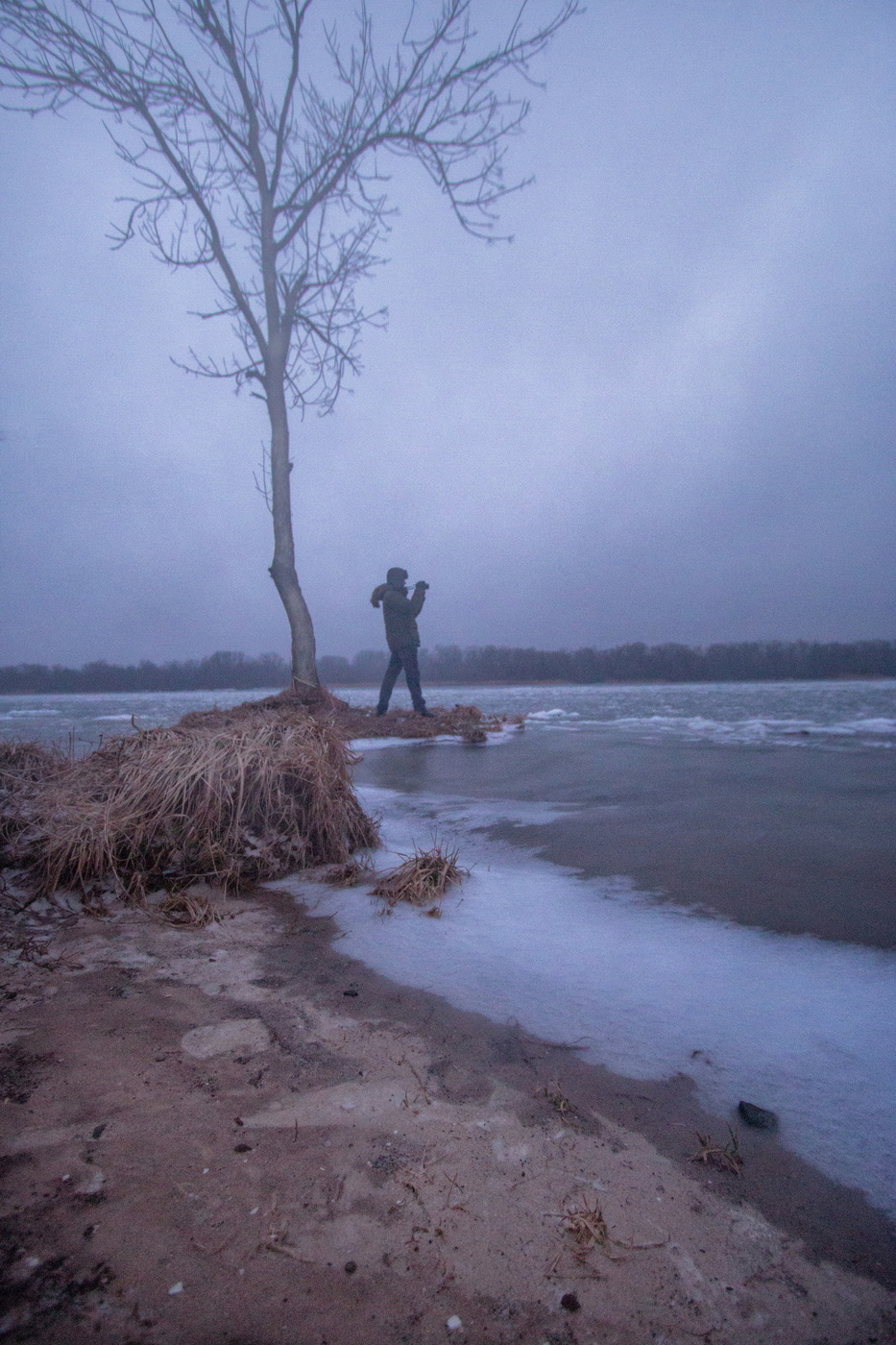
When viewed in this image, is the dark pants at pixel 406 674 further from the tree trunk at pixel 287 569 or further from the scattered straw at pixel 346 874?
the scattered straw at pixel 346 874

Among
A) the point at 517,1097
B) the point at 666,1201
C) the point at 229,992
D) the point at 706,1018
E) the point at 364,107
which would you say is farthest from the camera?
the point at 364,107

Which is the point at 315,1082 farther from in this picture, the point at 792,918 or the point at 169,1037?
the point at 792,918

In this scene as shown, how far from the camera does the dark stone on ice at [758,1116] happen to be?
0.99 meters

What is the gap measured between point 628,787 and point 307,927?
2332mm

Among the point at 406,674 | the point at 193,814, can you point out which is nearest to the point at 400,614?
the point at 406,674

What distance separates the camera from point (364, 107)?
261 inches

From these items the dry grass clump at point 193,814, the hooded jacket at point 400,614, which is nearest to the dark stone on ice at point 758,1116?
the dry grass clump at point 193,814

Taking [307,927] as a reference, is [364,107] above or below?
above

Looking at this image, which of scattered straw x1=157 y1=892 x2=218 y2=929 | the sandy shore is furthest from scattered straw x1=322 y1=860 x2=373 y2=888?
the sandy shore

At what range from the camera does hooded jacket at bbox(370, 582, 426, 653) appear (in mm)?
7641

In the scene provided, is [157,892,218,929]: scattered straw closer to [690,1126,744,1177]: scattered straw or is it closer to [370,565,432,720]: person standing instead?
[690,1126,744,1177]: scattered straw

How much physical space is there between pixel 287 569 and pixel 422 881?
5.06m

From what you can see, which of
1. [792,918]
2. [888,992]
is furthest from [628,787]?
[888,992]

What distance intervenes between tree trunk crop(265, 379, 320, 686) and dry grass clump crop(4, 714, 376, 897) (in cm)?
379
